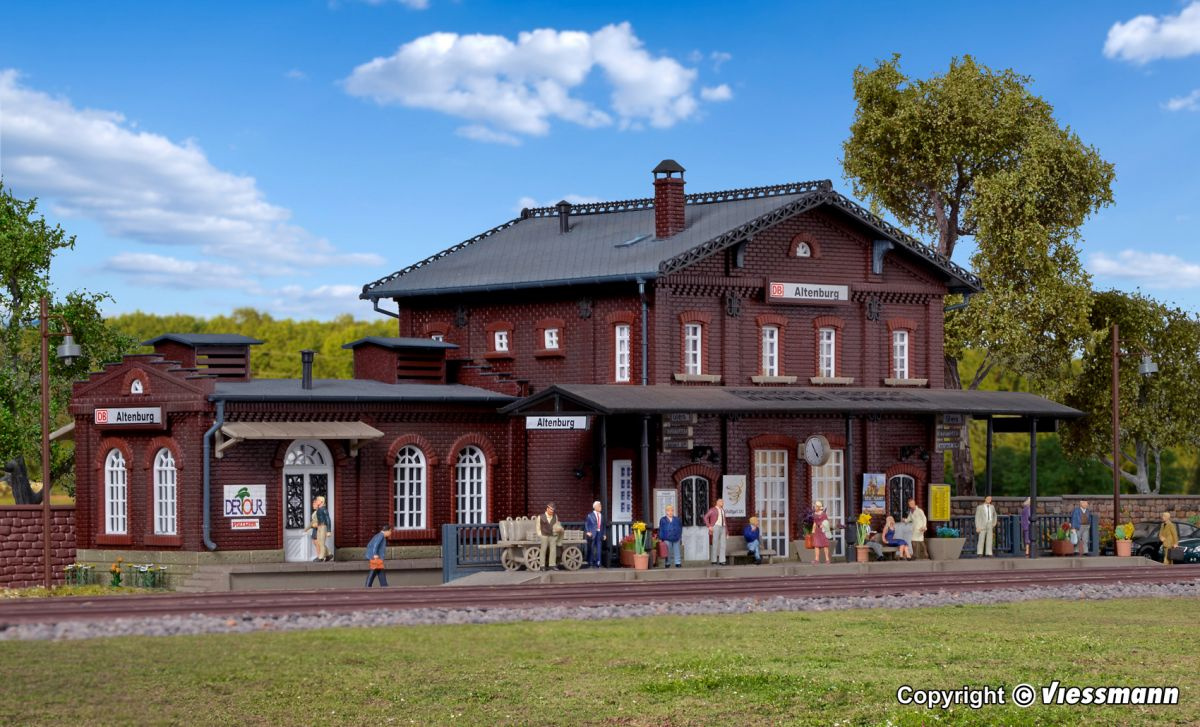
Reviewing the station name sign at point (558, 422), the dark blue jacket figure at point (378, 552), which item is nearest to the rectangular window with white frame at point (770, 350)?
the station name sign at point (558, 422)

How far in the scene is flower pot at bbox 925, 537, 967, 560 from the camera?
126ft

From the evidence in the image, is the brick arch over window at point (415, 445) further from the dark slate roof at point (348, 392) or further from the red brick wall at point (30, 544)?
the red brick wall at point (30, 544)

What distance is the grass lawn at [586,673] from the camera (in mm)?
17188

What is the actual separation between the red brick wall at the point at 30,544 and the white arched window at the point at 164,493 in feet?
9.13

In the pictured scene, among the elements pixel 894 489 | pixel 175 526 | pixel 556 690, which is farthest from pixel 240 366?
pixel 556 690

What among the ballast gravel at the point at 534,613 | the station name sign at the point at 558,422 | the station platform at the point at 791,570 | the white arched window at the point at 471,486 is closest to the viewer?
the ballast gravel at the point at 534,613

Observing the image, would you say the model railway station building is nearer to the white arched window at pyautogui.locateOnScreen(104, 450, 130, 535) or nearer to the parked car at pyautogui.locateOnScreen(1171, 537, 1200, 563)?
the white arched window at pyautogui.locateOnScreen(104, 450, 130, 535)

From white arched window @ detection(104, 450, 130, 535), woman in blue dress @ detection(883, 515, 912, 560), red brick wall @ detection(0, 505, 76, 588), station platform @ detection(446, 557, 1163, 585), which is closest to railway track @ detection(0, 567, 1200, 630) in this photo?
station platform @ detection(446, 557, 1163, 585)

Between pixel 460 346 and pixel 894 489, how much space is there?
37.3 ft

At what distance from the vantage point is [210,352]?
37.4 metres

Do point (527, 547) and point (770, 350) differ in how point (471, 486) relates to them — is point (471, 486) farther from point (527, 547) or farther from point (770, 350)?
point (770, 350)

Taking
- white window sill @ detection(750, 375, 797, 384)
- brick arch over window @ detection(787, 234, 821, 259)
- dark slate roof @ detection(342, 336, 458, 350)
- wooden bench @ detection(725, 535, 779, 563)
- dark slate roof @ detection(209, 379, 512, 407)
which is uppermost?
brick arch over window @ detection(787, 234, 821, 259)

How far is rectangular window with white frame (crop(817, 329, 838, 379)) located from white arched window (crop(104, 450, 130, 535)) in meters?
16.3

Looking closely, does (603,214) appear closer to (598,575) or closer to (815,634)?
(598,575)
